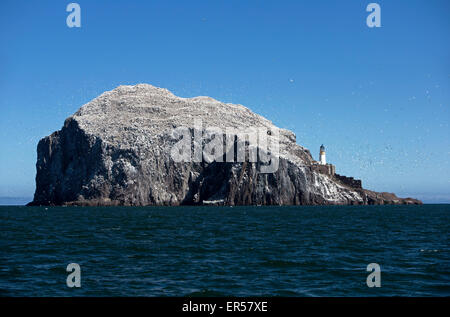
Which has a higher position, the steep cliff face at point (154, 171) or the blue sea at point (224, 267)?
the steep cliff face at point (154, 171)

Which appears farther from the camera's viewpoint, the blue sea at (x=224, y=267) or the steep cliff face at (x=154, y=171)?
the steep cliff face at (x=154, y=171)

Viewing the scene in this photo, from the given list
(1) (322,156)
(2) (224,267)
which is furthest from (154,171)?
(2) (224,267)

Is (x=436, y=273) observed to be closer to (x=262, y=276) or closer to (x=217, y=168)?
(x=262, y=276)

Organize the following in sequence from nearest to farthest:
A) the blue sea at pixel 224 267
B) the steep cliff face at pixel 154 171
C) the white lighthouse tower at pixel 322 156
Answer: the blue sea at pixel 224 267
the steep cliff face at pixel 154 171
the white lighthouse tower at pixel 322 156

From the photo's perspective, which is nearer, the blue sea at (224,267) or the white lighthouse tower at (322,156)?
the blue sea at (224,267)

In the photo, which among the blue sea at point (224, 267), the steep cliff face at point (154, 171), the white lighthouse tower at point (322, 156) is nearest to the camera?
the blue sea at point (224, 267)

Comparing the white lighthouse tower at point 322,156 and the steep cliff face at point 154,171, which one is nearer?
the steep cliff face at point 154,171

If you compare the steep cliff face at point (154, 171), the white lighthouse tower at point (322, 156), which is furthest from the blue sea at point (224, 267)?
the white lighthouse tower at point (322, 156)

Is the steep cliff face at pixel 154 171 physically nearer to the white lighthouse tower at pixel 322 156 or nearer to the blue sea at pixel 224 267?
the white lighthouse tower at pixel 322 156

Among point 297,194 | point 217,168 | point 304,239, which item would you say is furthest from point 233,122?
point 304,239

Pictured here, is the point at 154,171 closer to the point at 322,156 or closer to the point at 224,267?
the point at 322,156
